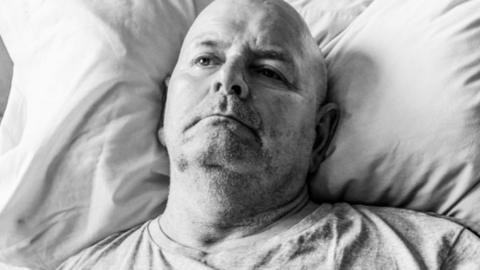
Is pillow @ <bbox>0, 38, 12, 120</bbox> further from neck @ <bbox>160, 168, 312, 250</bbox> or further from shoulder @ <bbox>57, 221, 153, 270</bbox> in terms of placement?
neck @ <bbox>160, 168, 312, 250</bbox>

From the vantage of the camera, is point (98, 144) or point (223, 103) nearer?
point (223, 103)

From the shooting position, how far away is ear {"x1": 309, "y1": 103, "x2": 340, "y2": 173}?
121 centimetres

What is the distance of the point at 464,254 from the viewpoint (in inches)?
39.5

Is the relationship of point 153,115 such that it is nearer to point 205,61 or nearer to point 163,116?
point 163,116

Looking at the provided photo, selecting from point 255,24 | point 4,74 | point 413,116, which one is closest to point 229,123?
point 255,24

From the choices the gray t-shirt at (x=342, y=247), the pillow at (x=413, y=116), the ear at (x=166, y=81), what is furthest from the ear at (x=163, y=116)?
the pillow at (x=413, y=116)

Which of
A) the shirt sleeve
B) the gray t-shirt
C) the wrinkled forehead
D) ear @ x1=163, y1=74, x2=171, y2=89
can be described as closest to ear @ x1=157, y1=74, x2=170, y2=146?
ear @ x1=163, y1=74, x2=171, y2=89

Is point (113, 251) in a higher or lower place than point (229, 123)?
lower

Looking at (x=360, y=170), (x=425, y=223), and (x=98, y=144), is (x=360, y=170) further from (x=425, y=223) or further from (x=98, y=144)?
(x=98, y=144)

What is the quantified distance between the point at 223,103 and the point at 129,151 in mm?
305

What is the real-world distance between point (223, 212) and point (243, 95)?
0.21 meters

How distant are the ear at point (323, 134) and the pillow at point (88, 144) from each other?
320 mm

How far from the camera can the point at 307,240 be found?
1.04 m

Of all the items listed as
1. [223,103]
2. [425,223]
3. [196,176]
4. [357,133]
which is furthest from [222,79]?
[425,223]
